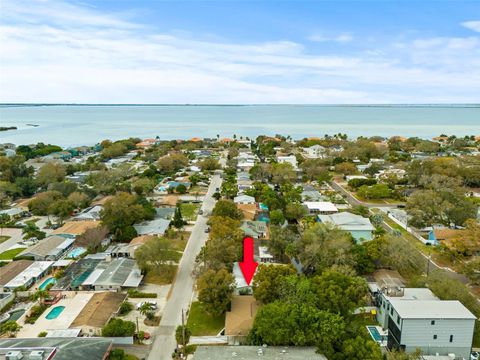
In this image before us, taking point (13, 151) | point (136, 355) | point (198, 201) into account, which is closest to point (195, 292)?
point (136, 355)

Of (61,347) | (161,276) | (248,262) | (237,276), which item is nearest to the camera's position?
(61,347)

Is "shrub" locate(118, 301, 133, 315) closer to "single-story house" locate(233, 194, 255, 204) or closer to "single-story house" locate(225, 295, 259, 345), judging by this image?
"single-story house" locate(225, 295, 259, 345)

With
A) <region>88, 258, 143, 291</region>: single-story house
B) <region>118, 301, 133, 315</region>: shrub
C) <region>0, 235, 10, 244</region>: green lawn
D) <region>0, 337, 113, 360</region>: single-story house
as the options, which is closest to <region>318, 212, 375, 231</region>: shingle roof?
<region>88, 258, 143, 291</region>: single-story house

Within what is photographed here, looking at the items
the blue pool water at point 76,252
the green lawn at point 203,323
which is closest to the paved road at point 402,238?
the green lawn at point 203,323

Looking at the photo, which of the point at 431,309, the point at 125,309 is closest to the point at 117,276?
the point at 125,309

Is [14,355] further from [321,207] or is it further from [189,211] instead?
[321,207]

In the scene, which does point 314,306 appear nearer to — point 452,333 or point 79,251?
point 452,333
